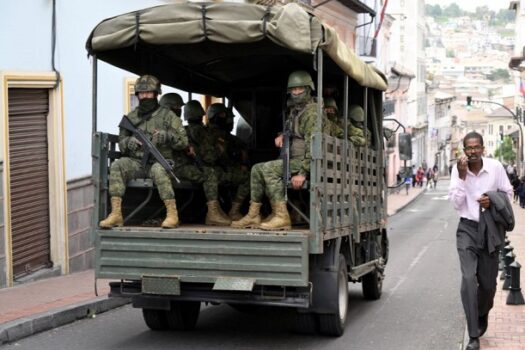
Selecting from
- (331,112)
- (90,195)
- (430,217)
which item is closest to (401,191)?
(430,217)

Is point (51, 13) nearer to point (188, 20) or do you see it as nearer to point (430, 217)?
point (188, 20)

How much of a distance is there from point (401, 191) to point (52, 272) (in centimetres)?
4332

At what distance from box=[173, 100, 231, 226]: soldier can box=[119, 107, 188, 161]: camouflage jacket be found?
0.49 meters

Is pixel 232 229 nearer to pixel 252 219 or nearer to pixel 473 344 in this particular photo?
pixel 252 219

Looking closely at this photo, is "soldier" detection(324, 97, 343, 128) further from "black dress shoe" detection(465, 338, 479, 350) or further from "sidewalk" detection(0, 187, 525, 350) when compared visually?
"black dress shoe" detection(465, 338, 479, 350)

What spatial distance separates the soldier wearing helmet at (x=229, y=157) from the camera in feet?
31.8

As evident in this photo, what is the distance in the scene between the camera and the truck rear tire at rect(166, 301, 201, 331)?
9062 mm

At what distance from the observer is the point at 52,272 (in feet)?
43.8

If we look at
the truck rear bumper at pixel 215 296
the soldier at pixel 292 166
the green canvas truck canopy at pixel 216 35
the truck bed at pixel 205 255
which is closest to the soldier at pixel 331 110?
the green canvas truck canopy at pixel 216 35

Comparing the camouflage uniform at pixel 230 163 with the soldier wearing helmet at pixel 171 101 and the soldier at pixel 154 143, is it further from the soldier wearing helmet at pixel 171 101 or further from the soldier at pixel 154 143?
the soldier at pixel 154 143

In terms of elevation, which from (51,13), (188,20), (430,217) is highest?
(51,13)

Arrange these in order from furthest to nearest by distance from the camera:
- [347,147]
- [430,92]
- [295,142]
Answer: [430,92] → [347,147] → [295,142]

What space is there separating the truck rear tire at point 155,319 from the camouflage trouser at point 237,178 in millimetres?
1490

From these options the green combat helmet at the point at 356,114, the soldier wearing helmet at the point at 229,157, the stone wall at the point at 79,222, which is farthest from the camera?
the stone wall at the point at 79,222
